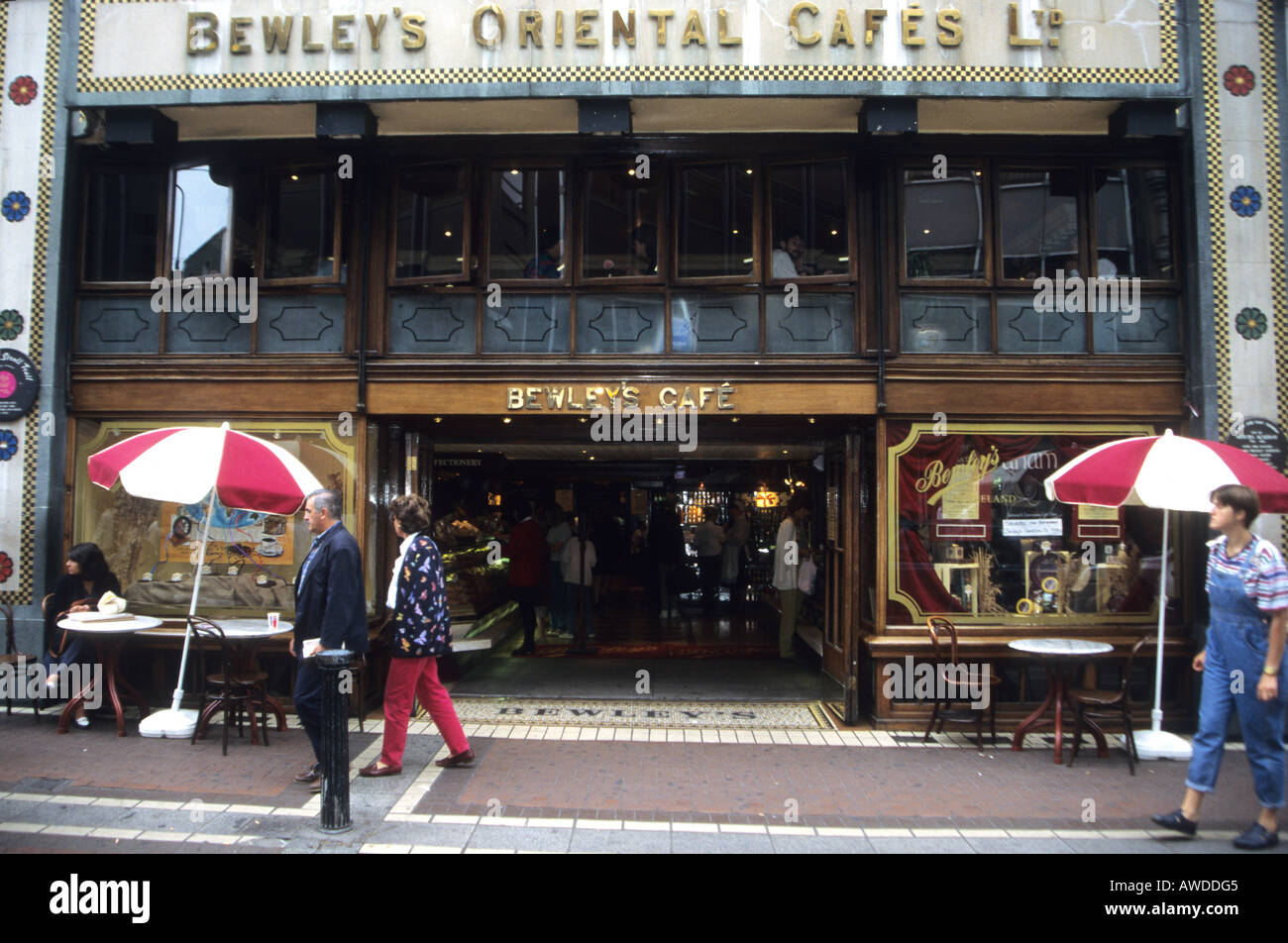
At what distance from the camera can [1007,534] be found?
7902 mm

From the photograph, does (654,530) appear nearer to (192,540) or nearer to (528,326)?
(528,326)

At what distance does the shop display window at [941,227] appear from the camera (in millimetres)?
7969

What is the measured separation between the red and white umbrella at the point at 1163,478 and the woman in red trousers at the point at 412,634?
16.2 feet

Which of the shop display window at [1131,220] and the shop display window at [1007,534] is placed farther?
the shop display window at [1131,220]

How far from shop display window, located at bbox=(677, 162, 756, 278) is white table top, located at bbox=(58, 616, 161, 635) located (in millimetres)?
5676

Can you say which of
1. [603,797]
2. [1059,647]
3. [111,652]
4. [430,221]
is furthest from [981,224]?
[111,652]

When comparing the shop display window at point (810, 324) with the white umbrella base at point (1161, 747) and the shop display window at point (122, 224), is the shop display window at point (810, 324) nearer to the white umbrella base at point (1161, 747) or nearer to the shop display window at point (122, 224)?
the white umbrella base at point (1161, 747)

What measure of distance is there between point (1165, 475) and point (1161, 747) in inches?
89.8

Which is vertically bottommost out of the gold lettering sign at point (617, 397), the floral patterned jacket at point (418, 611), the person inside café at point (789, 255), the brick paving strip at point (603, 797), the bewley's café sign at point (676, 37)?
the brick paving strip at point (603, 797)

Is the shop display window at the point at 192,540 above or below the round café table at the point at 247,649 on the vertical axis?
above

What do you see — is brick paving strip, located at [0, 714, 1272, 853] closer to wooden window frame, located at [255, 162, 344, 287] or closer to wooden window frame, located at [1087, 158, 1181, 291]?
wooden window frame, located at [255, 162, 344, 287]

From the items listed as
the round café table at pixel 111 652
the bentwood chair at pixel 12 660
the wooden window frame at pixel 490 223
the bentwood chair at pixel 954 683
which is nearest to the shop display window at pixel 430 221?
the wooden window frame at pixel 490 223

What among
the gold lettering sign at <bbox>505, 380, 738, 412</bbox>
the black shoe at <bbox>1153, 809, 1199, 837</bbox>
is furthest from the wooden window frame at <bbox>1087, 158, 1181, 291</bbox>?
the black shoe at <bbox>1153, 809, 1199, 837</bbox>

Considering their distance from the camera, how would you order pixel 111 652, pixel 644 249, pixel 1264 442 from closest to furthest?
pixel 111 652
pixel 1264 442
pixel 644 249
